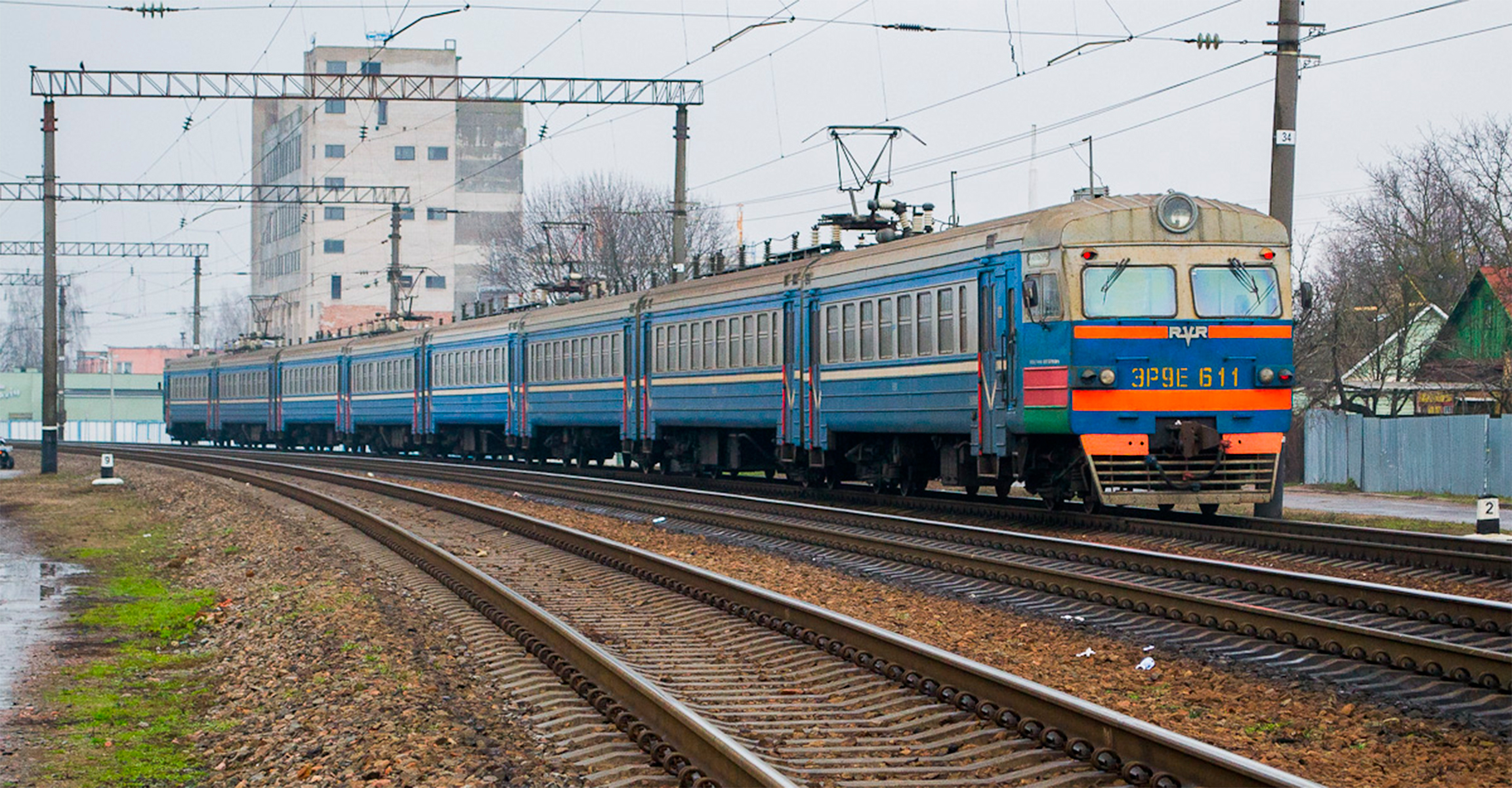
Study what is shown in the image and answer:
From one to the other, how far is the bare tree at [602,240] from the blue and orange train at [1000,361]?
29381 millimetres

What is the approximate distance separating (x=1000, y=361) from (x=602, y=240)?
50951 millimetres

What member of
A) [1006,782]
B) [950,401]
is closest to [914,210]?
[950,401]

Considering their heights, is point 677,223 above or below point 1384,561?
above

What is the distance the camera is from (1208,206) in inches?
651

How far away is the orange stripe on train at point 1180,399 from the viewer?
15867 mm

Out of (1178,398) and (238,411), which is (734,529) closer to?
(1178,398)

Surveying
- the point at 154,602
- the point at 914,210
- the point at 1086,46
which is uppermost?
the point at 1086,46

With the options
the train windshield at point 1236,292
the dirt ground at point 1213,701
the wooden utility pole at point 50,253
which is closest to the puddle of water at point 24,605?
the dirt ground at point 1213,701

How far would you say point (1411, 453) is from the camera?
30281 millimetres

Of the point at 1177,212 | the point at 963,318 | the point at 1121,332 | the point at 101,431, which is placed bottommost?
the point at 101,431

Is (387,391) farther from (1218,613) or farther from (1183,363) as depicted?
(1218,613)

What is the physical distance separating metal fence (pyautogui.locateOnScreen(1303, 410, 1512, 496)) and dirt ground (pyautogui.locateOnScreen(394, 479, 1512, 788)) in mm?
19228

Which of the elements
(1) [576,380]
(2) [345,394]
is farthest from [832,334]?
(2) [345,394]

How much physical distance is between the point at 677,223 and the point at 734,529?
45.9ft
